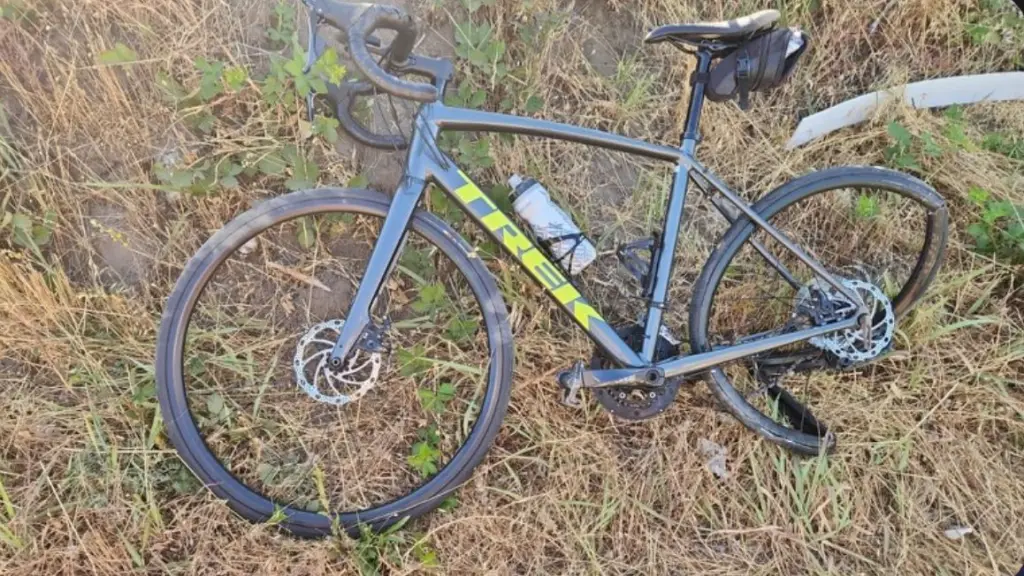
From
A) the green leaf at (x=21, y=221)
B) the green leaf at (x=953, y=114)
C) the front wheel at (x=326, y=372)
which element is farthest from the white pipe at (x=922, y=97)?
the green leaf at (x=21, y=221)

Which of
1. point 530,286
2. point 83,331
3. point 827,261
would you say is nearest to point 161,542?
point 83,331

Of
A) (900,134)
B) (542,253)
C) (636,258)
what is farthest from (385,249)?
(900,134)

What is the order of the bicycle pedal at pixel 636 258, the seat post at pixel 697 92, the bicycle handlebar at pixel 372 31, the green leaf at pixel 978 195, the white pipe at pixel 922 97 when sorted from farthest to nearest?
the white pipe at pixel 922 97 < the green leaf at pixel 978 195 < the bicycle pedal at pixel 636 258 < the seat post at pixel 697 92 < the bicycle handlebar at pixel 372 31

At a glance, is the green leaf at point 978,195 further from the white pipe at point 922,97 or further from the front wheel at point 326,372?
the front wheel at point 326,372

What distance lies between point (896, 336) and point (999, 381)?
0.41 metres

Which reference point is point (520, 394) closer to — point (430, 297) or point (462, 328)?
point (462, 328)

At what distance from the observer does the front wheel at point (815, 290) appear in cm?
260

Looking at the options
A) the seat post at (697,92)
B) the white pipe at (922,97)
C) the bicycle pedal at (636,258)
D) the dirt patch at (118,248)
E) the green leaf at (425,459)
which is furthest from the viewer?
the white pipe at (922,97)

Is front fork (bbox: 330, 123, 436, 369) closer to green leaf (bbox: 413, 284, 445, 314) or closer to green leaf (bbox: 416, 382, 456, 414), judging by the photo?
green leaf (bbox: 413, 284, 445, 314)

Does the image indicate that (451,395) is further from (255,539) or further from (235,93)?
(235,93)

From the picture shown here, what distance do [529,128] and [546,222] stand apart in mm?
364

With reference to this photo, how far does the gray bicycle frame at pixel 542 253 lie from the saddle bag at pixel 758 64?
0.06 meters

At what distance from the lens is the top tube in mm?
2254

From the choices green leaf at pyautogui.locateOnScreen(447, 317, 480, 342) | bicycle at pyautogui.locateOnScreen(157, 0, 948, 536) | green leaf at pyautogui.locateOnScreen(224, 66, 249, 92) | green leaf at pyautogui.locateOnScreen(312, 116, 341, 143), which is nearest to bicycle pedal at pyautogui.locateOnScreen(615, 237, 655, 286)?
bicycle at pyautogui.locateOnScreen(157, 0, 948, 536)
